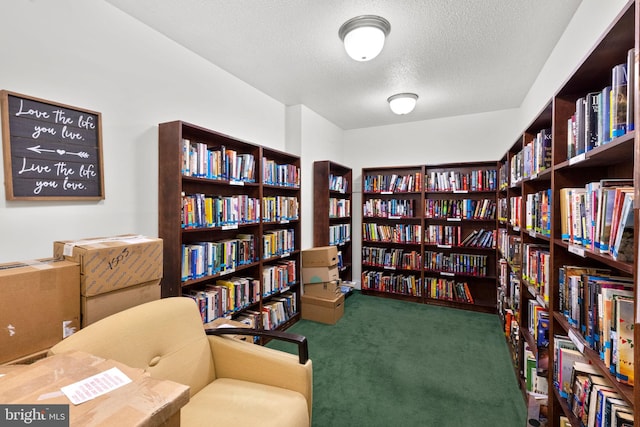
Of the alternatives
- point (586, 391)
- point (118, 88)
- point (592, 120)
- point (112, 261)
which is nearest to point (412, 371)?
point (586, 391)

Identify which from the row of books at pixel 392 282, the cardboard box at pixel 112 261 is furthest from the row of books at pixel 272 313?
the row of books at pixel 392 282

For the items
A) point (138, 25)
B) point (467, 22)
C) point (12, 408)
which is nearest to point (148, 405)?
point (12, 408)

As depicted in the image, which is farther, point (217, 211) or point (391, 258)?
point (391, 258)

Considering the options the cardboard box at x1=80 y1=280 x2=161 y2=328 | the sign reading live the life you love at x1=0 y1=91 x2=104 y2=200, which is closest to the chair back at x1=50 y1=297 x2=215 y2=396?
the cardboard box at x1=80 y1=280 x2=161 y2=328

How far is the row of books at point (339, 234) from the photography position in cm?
402

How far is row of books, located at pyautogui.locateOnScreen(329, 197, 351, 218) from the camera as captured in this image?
3990 mm

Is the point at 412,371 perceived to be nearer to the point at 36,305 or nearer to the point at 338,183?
the point at 36,305

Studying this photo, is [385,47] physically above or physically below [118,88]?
above

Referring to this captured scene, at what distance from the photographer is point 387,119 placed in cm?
430

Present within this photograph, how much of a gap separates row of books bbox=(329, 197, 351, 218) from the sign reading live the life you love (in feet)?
8.84

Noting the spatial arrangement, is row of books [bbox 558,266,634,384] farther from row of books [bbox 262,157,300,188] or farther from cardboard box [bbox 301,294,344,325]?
row of books [bbox 262,157,300,188]

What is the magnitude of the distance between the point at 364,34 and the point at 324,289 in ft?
8.76

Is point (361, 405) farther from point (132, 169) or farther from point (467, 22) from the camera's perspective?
point (467, 22)

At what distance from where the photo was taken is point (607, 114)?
1.06m
